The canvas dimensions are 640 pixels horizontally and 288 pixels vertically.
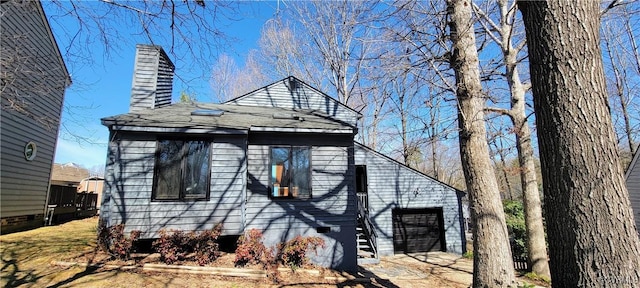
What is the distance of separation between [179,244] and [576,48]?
25.7 ft

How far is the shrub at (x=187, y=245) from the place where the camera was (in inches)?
271

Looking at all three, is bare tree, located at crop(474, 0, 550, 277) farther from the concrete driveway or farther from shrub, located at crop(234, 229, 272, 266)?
shrub, located at crop(234, 229, 272, 266)

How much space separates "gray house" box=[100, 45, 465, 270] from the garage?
315cm

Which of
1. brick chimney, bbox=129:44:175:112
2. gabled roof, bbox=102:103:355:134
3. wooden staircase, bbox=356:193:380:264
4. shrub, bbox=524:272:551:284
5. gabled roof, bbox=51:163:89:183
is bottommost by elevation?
shrub, bbox=524:272:551:284

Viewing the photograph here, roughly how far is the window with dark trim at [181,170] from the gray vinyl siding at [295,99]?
4391mm

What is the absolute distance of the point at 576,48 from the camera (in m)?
2.21

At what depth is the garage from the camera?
44.4 ft

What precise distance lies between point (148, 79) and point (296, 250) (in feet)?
23.4

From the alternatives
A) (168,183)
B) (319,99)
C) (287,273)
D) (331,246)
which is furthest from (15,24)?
(331,246)

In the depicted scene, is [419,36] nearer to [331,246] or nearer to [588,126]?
[588,126]

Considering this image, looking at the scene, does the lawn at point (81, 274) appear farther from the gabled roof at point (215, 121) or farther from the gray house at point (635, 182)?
the gray house at point (635, 182)

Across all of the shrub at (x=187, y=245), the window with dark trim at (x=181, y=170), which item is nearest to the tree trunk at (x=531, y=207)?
the shrub at (x=187, y=245)

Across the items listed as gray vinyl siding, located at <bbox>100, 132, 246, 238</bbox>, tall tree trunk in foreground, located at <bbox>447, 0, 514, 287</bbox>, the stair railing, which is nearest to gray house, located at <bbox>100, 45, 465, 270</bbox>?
gray vinyl siding, located at <bbox>100, 132, 246, 238</bbox>

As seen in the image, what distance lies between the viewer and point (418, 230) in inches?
543
